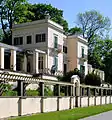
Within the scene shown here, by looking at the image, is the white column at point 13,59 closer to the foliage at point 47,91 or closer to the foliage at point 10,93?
the foliage at point 47,91

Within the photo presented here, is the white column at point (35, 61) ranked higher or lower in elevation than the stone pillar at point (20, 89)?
higher

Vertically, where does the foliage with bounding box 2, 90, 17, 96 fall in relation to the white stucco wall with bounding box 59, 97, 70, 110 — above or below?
above

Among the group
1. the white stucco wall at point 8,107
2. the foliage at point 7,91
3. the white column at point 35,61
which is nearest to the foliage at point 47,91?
the foliage at point 7,91

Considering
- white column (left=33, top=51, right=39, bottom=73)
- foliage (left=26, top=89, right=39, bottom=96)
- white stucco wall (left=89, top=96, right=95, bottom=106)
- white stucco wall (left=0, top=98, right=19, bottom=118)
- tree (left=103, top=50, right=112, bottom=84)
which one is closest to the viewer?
white stucco wall (left=0, top=98, right=19, bottom=118)

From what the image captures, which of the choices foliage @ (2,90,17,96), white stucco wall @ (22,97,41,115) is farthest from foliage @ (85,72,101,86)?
foliage @ (2,90,17,96)

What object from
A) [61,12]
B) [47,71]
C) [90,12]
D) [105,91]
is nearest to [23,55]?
[47,71]

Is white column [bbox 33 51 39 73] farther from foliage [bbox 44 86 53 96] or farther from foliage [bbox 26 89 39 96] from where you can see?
foliage [bbox 26 89 39 96]

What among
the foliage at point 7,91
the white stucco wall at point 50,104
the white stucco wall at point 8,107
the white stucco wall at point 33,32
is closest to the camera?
the white stucco wall at point 8,107

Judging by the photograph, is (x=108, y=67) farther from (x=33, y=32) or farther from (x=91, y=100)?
(x=91, y=100)

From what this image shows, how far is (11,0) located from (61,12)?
12996mm

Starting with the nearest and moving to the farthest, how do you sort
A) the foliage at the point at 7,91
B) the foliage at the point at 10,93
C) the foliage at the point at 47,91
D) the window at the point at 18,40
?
the foliage at the point at 10,93 < the foliage at the point at 7,91 < the foliage at the point at 47,91 < the window at the point at 18,40

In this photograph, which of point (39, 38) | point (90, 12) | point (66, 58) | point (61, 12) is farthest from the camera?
point (90, 12)

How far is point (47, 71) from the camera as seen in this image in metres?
46.5

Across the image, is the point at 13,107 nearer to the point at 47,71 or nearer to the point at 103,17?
the point at 47,71
